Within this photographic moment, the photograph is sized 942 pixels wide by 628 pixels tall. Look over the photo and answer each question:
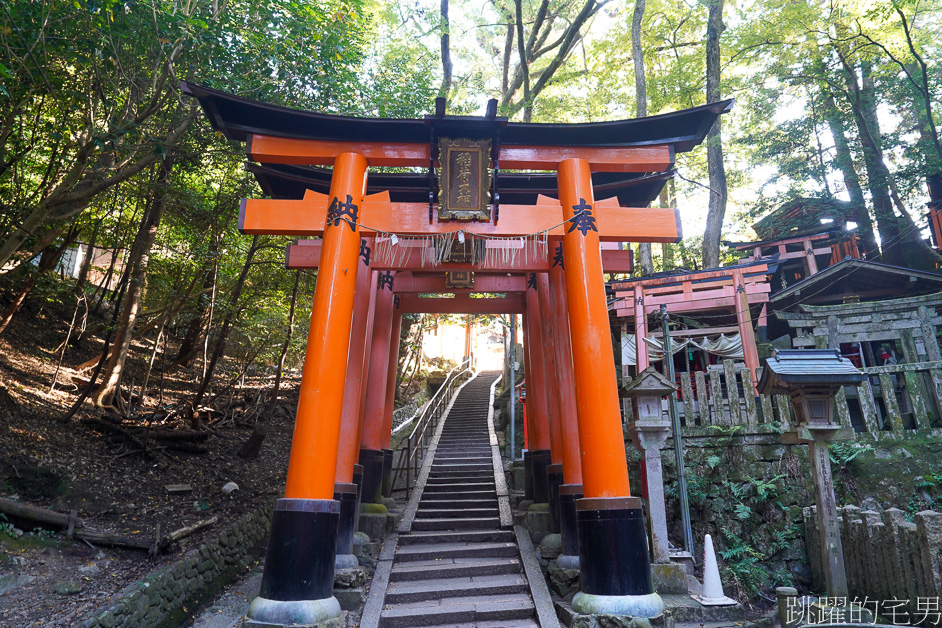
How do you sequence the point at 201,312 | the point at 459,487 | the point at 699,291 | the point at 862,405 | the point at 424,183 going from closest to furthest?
the point at 424,183, the point at 862,405, the point at 459,487, the point at 201,312, the point at 699,291

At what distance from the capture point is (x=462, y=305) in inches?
447

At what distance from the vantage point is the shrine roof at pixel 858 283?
15.0m

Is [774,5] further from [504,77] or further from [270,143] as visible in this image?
[270,143]

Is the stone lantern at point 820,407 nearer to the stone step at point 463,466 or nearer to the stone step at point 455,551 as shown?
the stone step at point 455,551

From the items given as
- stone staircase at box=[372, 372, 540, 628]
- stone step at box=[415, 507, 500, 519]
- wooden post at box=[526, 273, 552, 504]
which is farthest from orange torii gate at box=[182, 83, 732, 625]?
wooden post at box=[526, 273, 552, 504]

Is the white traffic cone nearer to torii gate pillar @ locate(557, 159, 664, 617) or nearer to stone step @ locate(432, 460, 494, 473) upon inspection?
torii gate pillar @ locate(557, 159, 664, 617)

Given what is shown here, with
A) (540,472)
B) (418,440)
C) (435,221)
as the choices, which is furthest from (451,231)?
(418,440)

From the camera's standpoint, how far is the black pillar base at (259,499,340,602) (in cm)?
512

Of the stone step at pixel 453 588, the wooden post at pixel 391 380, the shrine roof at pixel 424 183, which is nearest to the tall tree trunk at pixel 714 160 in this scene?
the shrine roof at pixel 424 183

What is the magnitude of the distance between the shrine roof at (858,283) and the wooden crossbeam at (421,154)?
36.3ft

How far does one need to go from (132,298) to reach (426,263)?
563 centimetres

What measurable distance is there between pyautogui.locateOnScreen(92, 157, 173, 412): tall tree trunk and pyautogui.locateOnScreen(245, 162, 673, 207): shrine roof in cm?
250

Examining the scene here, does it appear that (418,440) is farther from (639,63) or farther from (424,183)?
(639,63)

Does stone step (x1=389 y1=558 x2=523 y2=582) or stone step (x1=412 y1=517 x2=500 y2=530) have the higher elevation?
stone step (x1=412 y1=517 x2=500 y2=530)
